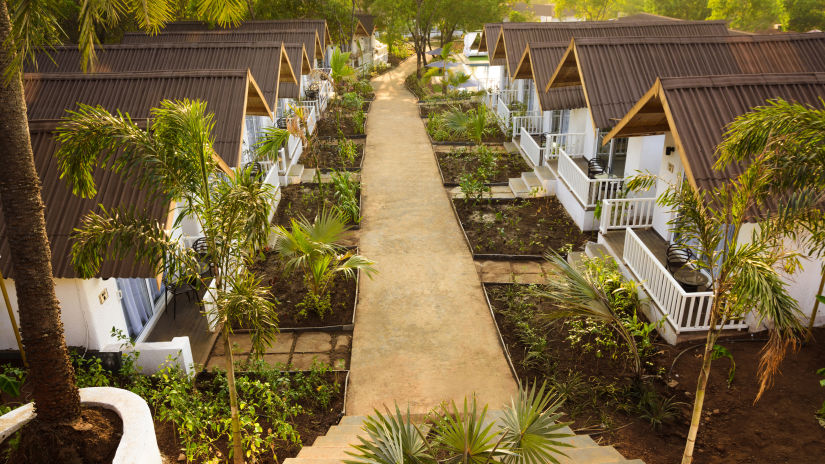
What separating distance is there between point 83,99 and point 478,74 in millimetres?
33630

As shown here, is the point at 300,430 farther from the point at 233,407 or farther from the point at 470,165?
the point at 470,165

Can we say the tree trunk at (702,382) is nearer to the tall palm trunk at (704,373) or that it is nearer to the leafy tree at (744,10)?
the tall palm trunk at (704,373)

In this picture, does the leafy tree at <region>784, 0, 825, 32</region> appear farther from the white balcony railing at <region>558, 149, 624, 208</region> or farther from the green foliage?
the green foliage

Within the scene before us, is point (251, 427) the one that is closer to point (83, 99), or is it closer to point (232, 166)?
point (232, 166)

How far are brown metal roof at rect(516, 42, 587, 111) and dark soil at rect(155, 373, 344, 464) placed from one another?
11.6 metres

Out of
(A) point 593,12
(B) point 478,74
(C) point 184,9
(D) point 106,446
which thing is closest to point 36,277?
(D) point 106,446

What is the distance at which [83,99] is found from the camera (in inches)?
563

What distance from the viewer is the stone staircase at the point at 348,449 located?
22.5 feet

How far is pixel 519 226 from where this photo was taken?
15.7 m

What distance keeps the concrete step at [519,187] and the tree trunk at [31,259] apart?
42.7ft

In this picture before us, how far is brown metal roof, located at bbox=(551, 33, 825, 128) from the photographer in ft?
50.0

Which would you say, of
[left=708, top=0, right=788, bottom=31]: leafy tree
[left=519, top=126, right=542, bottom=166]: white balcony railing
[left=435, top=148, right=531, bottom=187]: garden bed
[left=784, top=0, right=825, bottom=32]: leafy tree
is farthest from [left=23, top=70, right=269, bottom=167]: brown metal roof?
[left=784, top=0, right=825, bottom=32]: leafy tree

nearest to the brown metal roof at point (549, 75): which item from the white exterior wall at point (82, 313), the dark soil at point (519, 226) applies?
the dark soil at point (519, 226)

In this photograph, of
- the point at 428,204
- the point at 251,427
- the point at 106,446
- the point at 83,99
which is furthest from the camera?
the point at 428,204
